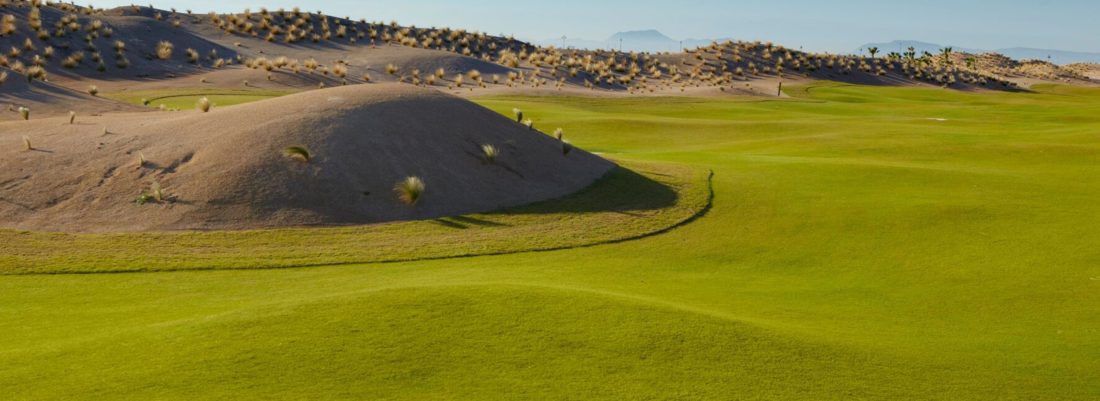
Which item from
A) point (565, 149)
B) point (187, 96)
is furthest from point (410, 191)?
point (187, 96)

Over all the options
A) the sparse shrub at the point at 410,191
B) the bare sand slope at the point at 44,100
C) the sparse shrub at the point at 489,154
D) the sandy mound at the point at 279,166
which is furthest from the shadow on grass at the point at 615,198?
the bare sand slope at the point at 44,100

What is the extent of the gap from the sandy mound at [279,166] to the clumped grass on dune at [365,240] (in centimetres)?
74

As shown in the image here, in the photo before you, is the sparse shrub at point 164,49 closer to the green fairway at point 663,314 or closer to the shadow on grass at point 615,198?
the shadow on grass at point 615,198

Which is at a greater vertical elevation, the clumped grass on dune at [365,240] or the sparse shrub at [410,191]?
the sparse shrub at [410,191]

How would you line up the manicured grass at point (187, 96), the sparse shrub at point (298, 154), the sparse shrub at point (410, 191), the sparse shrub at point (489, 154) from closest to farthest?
the sparse shrub at point (410, 191), the sparse shrub at point (298, 154), the sparse shrub at point (489, 154), the manicured grass at point (187, 96)

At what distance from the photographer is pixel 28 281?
14430 millimetres

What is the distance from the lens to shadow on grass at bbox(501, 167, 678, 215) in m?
21.9

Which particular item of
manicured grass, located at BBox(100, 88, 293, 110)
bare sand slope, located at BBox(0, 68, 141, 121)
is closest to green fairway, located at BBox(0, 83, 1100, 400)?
bare sand slope, located at BBox(0, 68, 141, 121)

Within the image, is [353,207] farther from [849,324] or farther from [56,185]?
[849,324]

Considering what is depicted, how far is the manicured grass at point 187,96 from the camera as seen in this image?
144ft

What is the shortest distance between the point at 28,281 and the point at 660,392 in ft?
34.2

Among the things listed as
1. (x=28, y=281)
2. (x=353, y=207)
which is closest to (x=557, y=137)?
(x=353, y=207)

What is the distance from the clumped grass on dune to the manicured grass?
25.7 meters

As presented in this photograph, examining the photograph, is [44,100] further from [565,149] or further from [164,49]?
[164,49]
